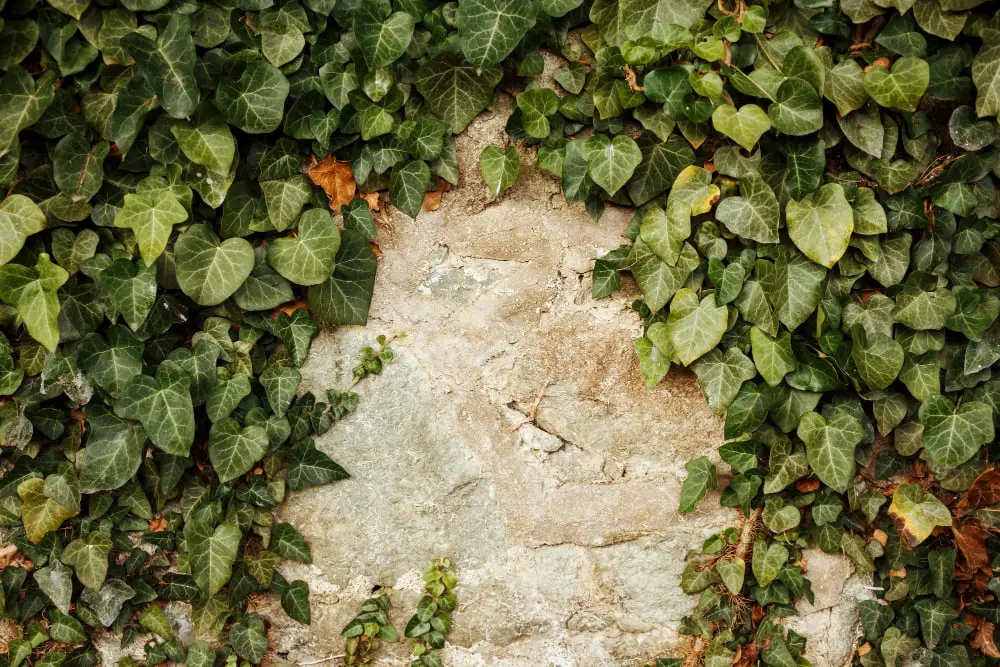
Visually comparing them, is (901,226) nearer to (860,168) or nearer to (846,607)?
(860,168)

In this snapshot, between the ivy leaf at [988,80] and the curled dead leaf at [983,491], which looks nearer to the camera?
the ivy leaf at [988,80]

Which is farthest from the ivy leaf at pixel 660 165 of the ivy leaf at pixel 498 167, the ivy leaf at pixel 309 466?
the ivy leaf at pixel 309 466

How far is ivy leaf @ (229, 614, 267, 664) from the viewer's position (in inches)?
85.5

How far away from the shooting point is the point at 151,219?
1.91m

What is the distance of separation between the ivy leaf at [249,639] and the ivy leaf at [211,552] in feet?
0.58

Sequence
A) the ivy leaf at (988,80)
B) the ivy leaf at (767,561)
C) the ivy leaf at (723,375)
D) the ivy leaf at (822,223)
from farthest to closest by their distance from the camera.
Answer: the ivy leaf at (767,561), the ivy leaf at (723,375), the ivy leaf at (822,223), the ivy leaf at (988,80)

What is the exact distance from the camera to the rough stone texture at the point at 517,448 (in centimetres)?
210

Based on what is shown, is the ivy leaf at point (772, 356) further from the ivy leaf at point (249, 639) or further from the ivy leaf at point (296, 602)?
the ivy leaf at point (249, 639)

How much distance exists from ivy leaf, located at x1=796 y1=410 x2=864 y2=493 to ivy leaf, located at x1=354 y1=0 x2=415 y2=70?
154cm

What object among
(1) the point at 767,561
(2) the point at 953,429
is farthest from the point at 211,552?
(2) the point at 953,429

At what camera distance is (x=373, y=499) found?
85.4 inches

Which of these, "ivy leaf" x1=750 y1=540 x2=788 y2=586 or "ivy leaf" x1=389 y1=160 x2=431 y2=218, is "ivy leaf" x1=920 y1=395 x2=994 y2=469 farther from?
"ivy leaf" x1=389 y1=160 x2=431 y2=218

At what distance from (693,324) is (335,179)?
1.12 m

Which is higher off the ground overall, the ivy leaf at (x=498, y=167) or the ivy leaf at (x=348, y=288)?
the ivy leaf at (x=498, y=167)
